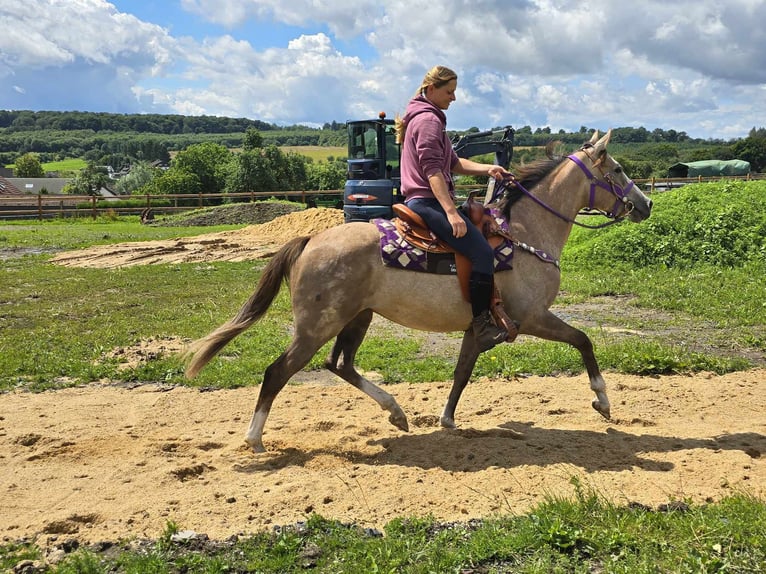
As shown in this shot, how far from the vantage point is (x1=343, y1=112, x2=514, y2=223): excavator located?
23188 millimetres

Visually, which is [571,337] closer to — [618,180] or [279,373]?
[618,180]

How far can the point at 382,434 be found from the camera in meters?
6.54

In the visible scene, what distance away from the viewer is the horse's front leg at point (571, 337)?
6.18 meters

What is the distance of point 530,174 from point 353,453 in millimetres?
3230

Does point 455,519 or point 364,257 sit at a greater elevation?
point 364,257

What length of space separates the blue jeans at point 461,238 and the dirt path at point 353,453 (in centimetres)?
159

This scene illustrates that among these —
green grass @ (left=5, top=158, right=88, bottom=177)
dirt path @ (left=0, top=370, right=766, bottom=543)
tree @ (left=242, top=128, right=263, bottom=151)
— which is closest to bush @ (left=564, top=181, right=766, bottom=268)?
dirt path @ (left=0, top=370, right=766, bottom=543)

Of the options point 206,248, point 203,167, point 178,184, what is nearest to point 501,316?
point 206,248

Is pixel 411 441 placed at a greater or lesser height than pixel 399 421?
lesser

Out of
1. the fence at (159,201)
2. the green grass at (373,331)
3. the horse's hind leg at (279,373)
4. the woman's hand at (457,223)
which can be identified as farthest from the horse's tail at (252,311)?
the fence at (159,201)

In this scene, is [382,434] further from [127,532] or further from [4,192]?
[4,192]

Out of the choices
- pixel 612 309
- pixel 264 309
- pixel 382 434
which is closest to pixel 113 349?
pixel 264 309

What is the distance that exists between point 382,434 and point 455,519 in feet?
6.71

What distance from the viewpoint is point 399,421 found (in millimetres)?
6430
